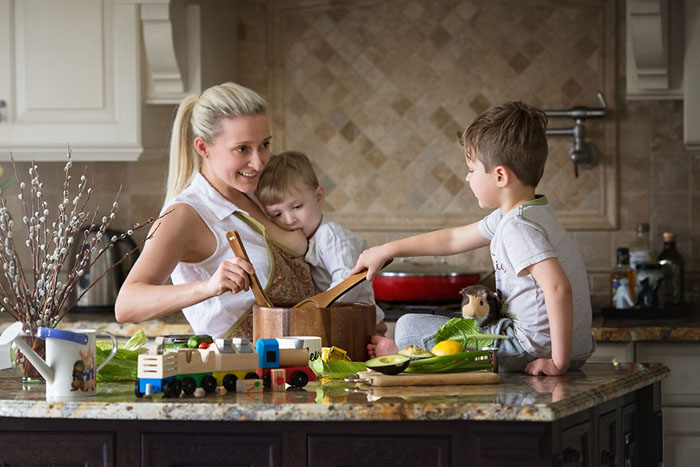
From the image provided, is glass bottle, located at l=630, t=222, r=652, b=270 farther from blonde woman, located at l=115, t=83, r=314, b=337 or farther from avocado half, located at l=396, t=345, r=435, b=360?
avocado half, located at l=396, t=345, r=435, b=360

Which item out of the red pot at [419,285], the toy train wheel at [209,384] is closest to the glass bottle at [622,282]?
the red pot at [419,285]

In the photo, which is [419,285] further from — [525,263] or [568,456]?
[568,456]

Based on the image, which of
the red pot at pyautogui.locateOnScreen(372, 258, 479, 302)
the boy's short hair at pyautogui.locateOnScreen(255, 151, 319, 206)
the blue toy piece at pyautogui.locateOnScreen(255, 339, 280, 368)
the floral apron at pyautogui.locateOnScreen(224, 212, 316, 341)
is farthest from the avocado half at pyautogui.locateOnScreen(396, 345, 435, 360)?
the red pot at pyautogui.locateOnScreen(372, 258, 479, 302)

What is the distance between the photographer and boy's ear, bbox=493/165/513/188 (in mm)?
1891

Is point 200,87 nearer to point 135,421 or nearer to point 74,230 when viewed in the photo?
point 74,230

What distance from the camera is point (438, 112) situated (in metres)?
3.68

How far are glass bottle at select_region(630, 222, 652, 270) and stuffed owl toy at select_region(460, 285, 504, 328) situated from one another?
1.62 meters

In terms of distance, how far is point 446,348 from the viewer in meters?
1.77

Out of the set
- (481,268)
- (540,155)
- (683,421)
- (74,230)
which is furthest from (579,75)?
(74,230)

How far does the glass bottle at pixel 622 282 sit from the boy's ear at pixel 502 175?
1.58 meters

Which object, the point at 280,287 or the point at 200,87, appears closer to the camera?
the point at 280,287

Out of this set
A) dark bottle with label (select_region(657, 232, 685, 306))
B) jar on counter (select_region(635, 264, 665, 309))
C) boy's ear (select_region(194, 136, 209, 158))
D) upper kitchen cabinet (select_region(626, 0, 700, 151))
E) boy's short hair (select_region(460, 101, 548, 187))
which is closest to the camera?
boy's short hair (select_region(460, 101, 548, 187))

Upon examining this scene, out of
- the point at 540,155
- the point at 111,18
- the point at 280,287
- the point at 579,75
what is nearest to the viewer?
the point at 540,155

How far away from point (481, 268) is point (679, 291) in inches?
27.2
